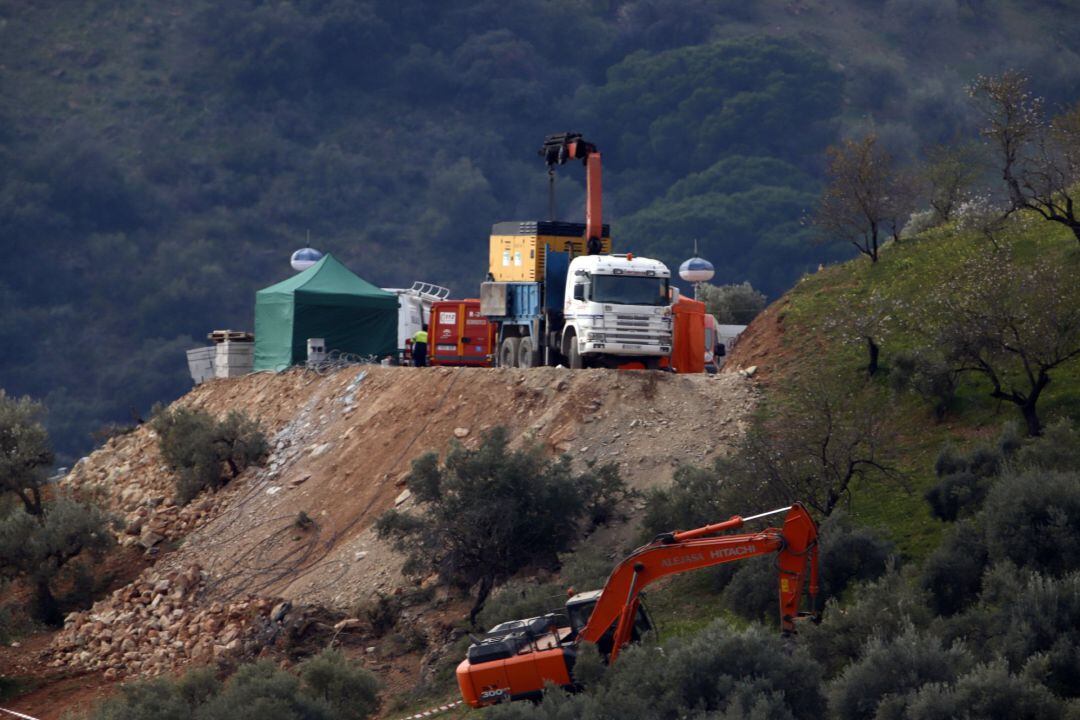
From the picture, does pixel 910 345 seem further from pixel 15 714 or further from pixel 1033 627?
pixel 15 714

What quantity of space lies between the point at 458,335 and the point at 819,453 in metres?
16.6

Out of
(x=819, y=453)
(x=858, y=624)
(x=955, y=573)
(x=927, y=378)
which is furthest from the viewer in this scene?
(x=927, y=378)

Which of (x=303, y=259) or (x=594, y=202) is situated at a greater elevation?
(x=303, y=259)

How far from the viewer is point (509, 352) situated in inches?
1401

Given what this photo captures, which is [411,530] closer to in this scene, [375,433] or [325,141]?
[375,433]

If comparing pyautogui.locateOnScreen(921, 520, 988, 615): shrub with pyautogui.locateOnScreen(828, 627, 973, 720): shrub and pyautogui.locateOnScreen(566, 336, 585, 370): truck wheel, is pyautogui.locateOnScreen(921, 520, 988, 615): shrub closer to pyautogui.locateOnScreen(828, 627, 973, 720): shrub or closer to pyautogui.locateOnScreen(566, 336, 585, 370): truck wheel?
pyautogui.locateOnScreen(828, 627, 973, 720): shrub

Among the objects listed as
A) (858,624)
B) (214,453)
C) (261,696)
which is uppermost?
(214,453)

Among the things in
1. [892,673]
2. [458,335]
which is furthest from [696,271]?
[892,673]

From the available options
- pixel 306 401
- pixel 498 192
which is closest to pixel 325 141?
pixel 498 192

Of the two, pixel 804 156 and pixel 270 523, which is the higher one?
pixel 804 156

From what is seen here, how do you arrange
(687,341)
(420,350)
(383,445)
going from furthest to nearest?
(420,350), (687,341), (383,445)

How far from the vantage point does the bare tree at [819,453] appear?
2512cm

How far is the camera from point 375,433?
33.8 m

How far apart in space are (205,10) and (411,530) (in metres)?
124
